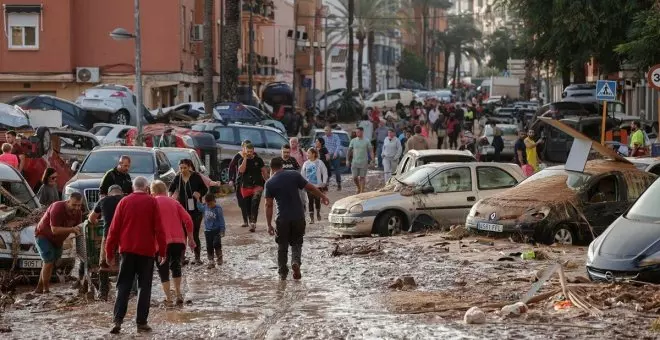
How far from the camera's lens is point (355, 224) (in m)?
23.4

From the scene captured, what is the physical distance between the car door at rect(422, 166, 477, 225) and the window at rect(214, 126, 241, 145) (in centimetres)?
1468

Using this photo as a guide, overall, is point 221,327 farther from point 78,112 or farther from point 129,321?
point 78,112

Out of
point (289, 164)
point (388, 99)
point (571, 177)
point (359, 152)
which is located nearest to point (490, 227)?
point (571, 177)

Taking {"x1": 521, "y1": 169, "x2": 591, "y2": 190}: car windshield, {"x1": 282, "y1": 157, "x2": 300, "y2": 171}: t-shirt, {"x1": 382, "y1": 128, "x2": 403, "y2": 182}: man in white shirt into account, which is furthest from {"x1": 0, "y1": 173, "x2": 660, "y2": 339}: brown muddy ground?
{"x1": 382, "y1": 128, "x2": 403, "y2": 182}: man in white shirt

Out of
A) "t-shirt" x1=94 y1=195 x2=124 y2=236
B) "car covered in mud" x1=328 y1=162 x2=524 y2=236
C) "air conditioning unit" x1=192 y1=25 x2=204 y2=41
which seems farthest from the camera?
"air conditioning unit" x1=192 y1=25 x2=204 y2=41

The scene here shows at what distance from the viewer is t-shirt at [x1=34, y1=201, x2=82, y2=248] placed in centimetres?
1688

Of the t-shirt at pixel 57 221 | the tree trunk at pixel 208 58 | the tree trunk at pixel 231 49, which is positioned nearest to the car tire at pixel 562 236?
the t-shirt at pixel 57 221

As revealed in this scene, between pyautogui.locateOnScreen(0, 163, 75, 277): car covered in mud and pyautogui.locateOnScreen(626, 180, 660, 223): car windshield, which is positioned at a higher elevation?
pyautogui.locateOnScreen(626, 180, 660, 223): car windshield

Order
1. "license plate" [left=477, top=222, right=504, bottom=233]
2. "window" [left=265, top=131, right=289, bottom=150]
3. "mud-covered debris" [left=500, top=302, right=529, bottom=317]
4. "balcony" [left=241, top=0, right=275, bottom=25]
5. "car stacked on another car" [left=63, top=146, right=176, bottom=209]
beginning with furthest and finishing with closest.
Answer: "balcony" [left=241, top=0, right=275, bottom=25]
"window" [left=265, top=131, right=289, bottom=150]
"car stacked on another car" [left=63, top=146, right=176, bottom=209]
"license plate" [left=477, top=222, right=504, bottom=233]
"mud-covered debris" [left=500, top=302, right=529, bottom=317]

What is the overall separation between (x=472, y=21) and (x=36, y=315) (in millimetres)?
138286

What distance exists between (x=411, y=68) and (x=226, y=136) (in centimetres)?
11061

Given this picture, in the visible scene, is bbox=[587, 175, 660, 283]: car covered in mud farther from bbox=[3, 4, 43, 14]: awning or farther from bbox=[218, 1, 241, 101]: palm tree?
bbox=[3, 4, 43, 14]: awning

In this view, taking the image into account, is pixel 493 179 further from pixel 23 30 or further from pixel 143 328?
pixel 23 30

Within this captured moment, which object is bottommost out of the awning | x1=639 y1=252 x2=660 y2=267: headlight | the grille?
the grille
